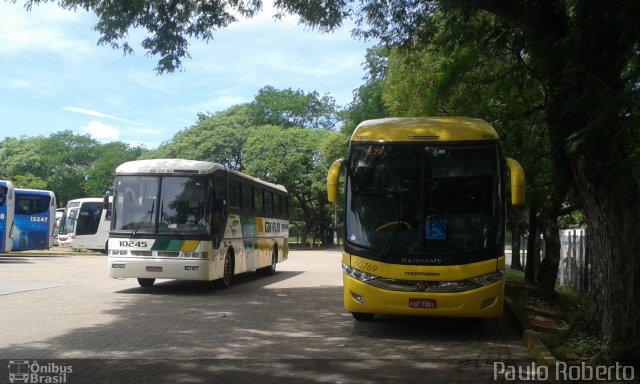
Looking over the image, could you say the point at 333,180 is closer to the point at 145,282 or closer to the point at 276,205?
the point at 145,282

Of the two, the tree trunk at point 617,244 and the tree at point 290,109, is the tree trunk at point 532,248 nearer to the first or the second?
the tree trunk at point 617,244

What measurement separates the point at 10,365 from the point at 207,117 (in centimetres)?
4870

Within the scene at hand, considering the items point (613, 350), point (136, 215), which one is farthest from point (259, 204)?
point (613, 350)

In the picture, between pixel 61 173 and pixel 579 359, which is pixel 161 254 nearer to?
pixel 579 359

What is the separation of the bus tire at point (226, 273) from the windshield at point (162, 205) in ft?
5.98

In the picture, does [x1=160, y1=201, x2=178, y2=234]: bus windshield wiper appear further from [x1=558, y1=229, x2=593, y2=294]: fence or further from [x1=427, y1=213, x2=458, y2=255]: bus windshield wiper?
[x1=558, y1=229, x2=593, y2=294]: fence

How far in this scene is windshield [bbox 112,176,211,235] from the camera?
14.3 m

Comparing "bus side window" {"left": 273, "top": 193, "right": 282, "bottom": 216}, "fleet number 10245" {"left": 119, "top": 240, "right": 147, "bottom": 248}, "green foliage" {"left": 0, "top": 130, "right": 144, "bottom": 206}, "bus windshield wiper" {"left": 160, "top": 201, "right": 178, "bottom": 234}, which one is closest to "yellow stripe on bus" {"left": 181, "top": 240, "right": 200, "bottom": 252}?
"bus windshield wiper" {"left": 160, "top": 201, "right": 178, "bottom": 234}

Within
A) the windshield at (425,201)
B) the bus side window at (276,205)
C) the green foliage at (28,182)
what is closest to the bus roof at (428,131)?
the windshield at (425,201)

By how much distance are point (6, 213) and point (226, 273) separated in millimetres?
14245

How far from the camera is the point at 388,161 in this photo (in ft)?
31.7

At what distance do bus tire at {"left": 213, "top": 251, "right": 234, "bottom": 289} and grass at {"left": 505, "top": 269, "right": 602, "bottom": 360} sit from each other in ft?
23.1

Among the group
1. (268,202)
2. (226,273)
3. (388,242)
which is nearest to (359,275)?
(388,242)

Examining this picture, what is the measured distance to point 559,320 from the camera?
1175 centimetres
